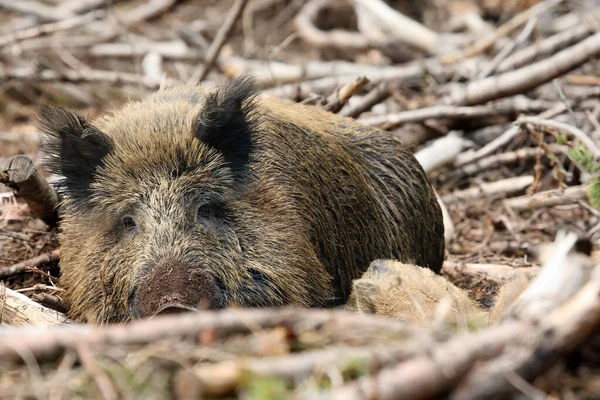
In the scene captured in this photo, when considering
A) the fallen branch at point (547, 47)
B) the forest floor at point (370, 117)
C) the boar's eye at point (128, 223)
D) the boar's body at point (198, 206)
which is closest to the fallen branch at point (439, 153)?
the forest floor at point (370, 117)

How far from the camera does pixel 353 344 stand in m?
2.80

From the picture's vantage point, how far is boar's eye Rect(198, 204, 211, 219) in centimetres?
457

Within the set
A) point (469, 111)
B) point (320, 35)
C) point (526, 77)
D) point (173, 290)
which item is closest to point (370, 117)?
point (469, 111)

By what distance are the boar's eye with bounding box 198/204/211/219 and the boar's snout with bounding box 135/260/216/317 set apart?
48 centimetres

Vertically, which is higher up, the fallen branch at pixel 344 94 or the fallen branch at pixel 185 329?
the fallen branch at pixel 185 329

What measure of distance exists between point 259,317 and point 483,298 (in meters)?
2.95

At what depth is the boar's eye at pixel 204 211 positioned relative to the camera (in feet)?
15.0

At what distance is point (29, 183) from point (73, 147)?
0.71m

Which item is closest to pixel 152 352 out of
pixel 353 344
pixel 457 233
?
pixel 353 344

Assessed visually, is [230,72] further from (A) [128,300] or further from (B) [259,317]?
(B) [259,317]

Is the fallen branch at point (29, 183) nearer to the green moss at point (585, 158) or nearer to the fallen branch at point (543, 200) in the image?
the green moss at point (585, 158)

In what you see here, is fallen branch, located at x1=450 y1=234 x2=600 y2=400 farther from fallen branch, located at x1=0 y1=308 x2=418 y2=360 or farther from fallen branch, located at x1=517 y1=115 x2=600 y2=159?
fallen branch, located at x1=517 y1=115 x2=600 y2=159

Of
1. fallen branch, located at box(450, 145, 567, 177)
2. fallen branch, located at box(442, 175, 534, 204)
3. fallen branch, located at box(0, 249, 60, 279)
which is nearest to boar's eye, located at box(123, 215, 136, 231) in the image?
fallen branch, located at box(0, 249, 60, 279)

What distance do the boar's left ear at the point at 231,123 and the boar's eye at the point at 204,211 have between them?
0.27 m
